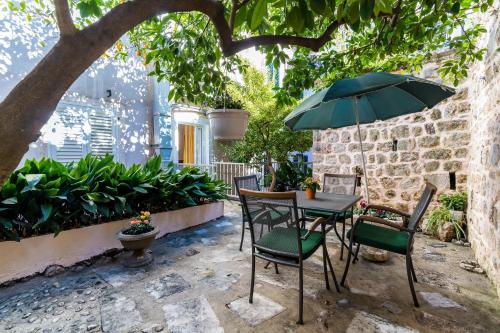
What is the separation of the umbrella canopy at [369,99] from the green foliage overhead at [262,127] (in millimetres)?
1700

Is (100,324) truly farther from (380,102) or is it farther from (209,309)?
(380,102)

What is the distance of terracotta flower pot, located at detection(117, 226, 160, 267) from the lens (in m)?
2.60

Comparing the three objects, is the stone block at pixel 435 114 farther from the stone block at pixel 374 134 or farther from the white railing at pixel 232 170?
the white railing at pixel 232 170

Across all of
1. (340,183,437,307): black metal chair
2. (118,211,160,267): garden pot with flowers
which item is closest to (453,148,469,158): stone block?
(340,183,437,307): black metal chair

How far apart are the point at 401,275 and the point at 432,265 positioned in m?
0.52

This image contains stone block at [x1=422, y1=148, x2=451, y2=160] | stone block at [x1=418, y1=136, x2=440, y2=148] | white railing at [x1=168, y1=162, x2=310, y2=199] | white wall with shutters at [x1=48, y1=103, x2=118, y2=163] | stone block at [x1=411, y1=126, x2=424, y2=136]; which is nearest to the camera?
stone block at [x1=422, y1=148, x2=451, y2=160]

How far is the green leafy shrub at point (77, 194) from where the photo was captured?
233cm

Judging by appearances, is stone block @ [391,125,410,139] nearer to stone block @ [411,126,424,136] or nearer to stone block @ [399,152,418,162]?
stone block @ [411,126,424,136]

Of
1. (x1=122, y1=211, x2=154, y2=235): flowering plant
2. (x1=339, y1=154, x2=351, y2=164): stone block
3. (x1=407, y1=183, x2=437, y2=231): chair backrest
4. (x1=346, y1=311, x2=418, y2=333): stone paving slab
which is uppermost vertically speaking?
(x1=339, y1=154, x2=351, y2=164): stone block

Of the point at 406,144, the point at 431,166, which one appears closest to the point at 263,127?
the point at 406,144

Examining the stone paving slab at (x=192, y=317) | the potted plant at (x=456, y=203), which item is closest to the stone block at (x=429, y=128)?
the potted plant at (x=456, y=203)

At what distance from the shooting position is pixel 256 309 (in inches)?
72.7

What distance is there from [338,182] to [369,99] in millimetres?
1217

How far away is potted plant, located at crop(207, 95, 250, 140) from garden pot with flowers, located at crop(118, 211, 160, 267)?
5.32ft
